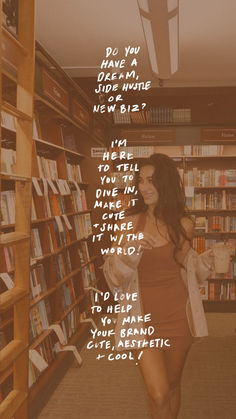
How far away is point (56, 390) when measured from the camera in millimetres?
3098

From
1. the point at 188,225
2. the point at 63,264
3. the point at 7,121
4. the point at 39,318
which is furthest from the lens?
the point at 63,264

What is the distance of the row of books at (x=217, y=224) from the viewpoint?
5.47 m

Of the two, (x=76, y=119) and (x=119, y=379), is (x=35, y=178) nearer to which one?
(x=76, y=119)

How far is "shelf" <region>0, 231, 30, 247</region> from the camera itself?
157cm

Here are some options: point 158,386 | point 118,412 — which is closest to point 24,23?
point 158,386

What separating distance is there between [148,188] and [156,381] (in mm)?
855

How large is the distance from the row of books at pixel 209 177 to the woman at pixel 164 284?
11.5 feet

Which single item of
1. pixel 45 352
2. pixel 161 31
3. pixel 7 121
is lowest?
pixel 45 352

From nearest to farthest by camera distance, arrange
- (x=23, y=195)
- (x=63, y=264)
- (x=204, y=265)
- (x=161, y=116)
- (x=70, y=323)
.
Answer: (x=23, y=195) < (x=204, y=265) < (x=63, y=264) < (x=70, y=323) < (x=161, y=116)

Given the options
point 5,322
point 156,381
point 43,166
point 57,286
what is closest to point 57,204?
point 43,166

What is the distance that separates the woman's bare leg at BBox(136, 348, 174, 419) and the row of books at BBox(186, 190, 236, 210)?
3827mm

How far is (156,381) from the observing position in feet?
5.60

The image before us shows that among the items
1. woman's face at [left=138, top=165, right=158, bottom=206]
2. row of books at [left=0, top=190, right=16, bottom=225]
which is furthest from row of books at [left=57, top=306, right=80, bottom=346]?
woman's face at [left=138, top=165, right=158, bottom=206]

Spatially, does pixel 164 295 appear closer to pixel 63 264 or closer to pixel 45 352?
pixel 45 352
